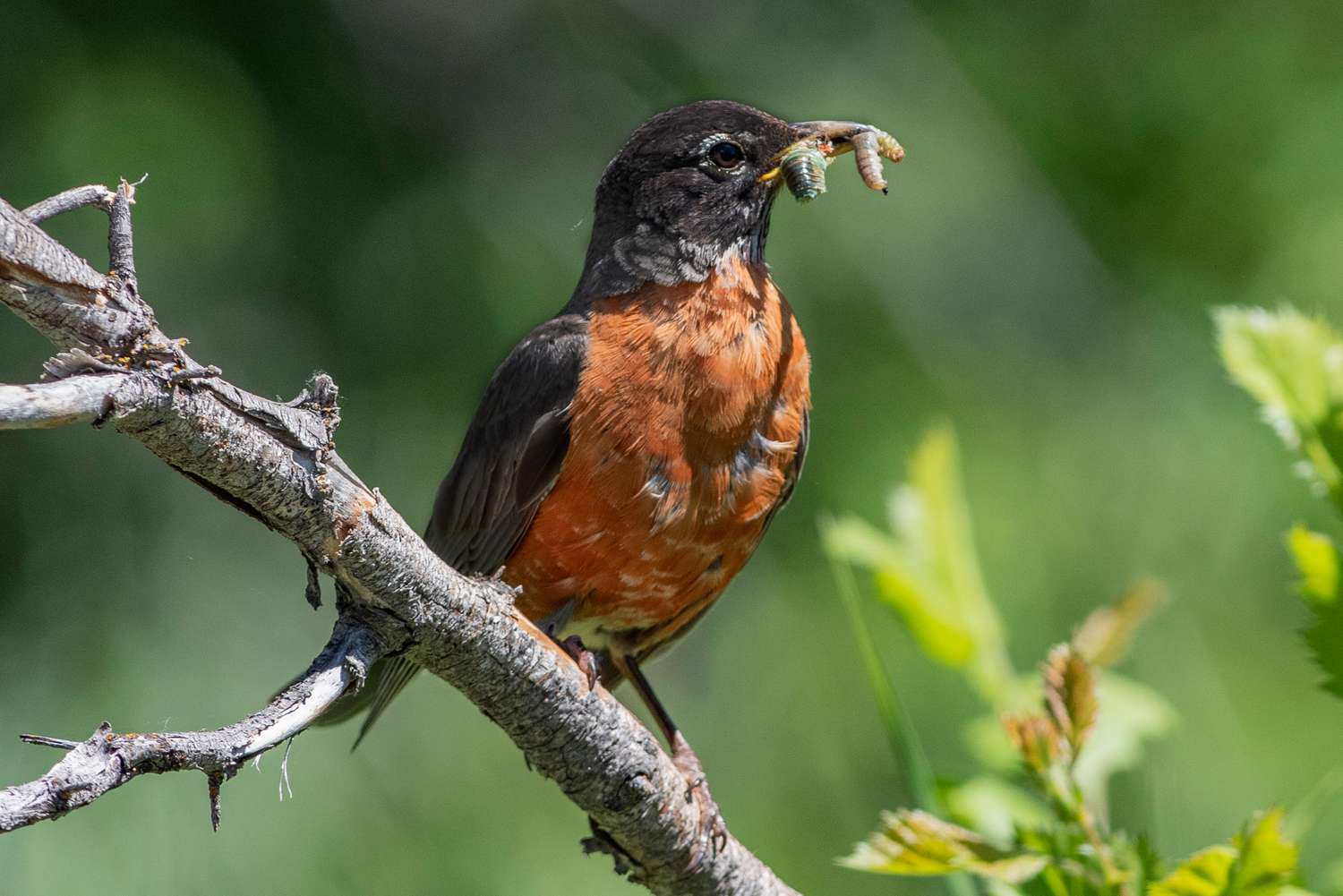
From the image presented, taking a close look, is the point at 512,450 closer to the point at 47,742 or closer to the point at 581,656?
the point at 581,656

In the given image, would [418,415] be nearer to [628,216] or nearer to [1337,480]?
[628,216]

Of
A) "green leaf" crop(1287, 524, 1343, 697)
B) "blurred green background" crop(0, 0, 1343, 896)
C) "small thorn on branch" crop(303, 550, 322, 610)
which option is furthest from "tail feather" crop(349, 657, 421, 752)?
"green leaf" crop(1287, 524, 1343, 697)

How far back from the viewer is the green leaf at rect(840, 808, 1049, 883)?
172 centimetres

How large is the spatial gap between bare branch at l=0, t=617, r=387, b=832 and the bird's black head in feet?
5.37

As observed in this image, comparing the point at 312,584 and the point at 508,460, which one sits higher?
the point at 508,460

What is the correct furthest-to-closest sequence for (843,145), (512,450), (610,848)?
(843,145) < (512,450) < (610,848)

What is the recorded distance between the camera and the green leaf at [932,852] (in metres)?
Result: 1.72

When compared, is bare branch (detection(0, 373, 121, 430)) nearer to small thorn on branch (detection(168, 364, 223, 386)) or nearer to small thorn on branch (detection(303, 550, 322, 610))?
small thorn on branch (detection(168, 364, 223, 386))

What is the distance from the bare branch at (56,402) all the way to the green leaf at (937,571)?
1072 mm

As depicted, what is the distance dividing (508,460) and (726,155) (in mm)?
963

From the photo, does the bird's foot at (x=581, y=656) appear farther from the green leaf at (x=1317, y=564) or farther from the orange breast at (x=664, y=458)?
the green leaf at (x=1317, y=564)

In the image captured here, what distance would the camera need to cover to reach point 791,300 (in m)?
4.36

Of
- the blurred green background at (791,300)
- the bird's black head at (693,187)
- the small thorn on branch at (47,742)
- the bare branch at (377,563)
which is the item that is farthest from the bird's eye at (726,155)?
the small thorn on branch at (47,742)

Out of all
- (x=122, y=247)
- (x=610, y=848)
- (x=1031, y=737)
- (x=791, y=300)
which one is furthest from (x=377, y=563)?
(x=791, y=300)
